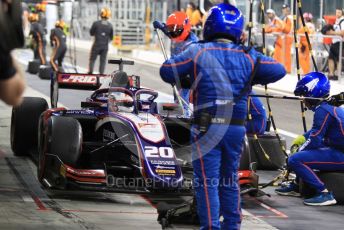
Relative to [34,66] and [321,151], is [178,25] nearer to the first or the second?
[321,151]

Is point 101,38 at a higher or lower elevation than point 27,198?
lower

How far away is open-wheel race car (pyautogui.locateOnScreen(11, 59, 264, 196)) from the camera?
8922 mm

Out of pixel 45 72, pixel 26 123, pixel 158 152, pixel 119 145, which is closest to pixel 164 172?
pixel 158 152

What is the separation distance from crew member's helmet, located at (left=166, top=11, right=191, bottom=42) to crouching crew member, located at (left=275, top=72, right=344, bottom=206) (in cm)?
336

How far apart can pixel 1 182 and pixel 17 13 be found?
669 centimetres

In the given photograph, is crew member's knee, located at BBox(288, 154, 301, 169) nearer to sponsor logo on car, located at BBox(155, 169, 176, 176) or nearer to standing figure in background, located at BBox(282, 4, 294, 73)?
sponsor logo on car, located at BBox(155, 169, 176, 176)

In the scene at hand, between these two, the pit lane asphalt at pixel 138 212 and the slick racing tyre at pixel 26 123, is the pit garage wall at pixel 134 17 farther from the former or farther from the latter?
the pit lane asphalt at pixel 138 212

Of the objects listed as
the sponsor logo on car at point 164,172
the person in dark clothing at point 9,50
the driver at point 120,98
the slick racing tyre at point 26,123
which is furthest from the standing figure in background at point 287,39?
the person in dark clothing at point 9,50

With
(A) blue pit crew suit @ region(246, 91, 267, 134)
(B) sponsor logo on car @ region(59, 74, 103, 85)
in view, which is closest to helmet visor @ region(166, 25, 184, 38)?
(B) sponsor logo on car @ region(59, 74, 103, 85)

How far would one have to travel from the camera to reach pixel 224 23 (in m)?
6.92

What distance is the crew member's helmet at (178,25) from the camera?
12.7 metres

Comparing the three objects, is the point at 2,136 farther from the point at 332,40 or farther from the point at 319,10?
the point at 319,10

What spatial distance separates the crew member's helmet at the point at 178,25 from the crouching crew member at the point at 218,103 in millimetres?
5741

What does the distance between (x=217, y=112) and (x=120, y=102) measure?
355 centimetres
